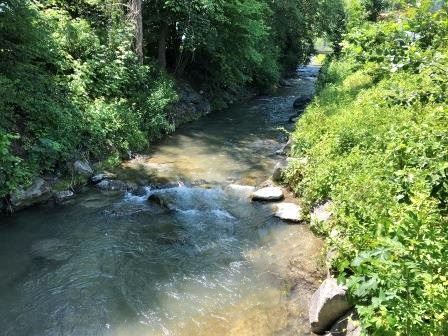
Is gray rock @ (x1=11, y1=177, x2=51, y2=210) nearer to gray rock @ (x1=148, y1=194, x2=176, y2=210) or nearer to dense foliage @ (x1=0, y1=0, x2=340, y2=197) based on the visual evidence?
dense foliage @ (x1=0, y1=0, x2=340, y2=197)

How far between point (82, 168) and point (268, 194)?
15.7 ft

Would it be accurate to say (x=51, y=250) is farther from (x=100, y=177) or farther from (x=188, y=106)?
(x=188, y=106)

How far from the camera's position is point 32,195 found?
9.06 metres

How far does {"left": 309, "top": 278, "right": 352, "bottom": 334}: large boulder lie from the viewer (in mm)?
5309

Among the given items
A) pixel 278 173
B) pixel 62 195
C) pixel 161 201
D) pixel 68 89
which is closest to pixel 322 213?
pixel 278 173

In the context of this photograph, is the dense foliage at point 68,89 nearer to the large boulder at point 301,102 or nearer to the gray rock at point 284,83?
the large boulder at point 301,102

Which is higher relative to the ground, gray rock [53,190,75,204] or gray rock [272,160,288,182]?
gray rock [272,160,288,182]

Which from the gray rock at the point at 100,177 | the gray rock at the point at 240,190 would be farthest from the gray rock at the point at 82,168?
the gray rock at the point at 240,190

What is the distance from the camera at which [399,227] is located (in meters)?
4.30

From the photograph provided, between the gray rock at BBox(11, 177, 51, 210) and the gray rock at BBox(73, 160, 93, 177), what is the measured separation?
939 mm

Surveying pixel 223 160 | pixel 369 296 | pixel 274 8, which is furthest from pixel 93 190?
pixel 274 8

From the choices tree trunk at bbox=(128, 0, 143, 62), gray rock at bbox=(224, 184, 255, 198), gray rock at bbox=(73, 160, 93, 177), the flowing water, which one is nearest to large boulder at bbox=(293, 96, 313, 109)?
tree trunk at bbox=(128, 0, 143, 62)

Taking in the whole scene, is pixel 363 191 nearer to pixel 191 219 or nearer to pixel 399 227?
pixel 399 227

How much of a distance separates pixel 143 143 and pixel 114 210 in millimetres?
4236
